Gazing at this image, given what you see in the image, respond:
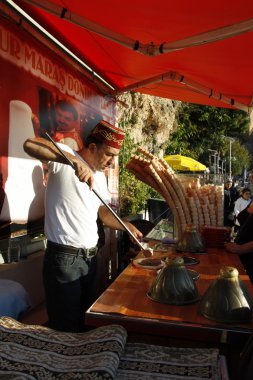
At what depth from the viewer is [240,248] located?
291 cm

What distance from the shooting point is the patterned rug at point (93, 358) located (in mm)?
1157

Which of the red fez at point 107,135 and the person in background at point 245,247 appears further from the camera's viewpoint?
the person in background at point 245,247

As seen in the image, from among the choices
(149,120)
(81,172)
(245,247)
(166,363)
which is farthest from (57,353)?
(149,120)

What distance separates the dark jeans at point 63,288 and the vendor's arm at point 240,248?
1166 millimetres

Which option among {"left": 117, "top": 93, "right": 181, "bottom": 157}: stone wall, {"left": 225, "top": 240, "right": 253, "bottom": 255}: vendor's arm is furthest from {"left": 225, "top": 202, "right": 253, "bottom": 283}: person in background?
{"left": 117, "top": 93, "right": 181, "bottom": 157}: stone wall

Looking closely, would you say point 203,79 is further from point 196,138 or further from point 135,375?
point 196,138

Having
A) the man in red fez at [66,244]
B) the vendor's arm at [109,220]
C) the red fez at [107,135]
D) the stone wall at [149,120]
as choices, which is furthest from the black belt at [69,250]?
the stone wall at [149,120]

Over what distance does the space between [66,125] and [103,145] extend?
1.09 m

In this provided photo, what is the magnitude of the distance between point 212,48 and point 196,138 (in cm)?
1516

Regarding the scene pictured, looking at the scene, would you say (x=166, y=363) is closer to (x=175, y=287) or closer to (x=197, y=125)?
(x=175, y=287)

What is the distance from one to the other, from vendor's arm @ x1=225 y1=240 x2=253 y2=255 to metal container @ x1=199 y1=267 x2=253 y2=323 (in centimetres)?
133

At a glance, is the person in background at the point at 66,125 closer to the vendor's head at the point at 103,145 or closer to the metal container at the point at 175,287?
the vendor's head at the point at 103,145

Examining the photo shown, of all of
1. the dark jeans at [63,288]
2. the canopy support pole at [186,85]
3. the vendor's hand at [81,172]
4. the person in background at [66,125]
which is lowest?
the dark jeans at [63,288]

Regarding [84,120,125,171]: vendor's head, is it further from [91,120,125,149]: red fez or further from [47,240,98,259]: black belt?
[47,240,98,259]: black belt
